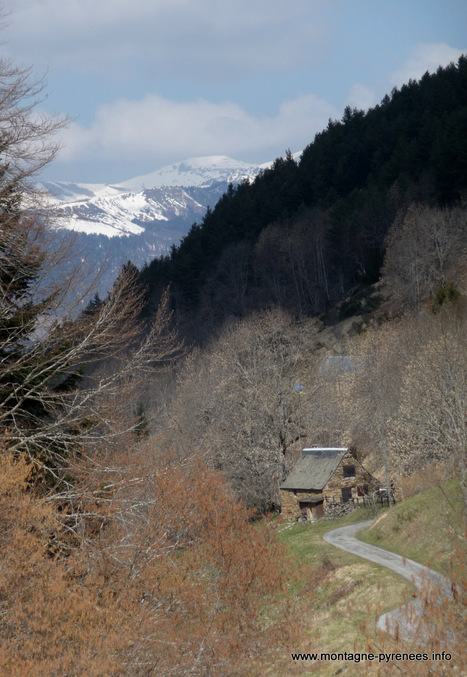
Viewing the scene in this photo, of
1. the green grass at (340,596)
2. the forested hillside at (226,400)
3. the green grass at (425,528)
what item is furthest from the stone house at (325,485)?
the green grass at (425,528)

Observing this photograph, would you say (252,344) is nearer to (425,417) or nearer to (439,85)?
(425,417)

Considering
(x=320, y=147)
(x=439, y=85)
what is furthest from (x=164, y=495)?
(x=320, y=147)

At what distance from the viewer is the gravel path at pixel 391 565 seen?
16.1 meters

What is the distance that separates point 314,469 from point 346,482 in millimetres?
2190

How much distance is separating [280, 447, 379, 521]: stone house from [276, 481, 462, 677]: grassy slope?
8.02 m

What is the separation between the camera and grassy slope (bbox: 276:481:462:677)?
→ 17.5 metres

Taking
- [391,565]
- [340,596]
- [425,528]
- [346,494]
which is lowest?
[346,494]

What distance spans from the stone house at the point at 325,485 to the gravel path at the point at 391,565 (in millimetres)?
4731

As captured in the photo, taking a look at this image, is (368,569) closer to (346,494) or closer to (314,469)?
(314,469)

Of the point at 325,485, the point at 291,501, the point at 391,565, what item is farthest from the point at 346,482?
the point at 391,565

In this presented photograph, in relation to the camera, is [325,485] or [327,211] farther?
[327,211]

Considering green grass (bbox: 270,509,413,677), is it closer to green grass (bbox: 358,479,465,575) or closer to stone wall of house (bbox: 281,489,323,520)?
green grass (bbox: 358,479,465,575)

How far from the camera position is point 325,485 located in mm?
39750

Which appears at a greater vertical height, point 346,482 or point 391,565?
point 391,565
